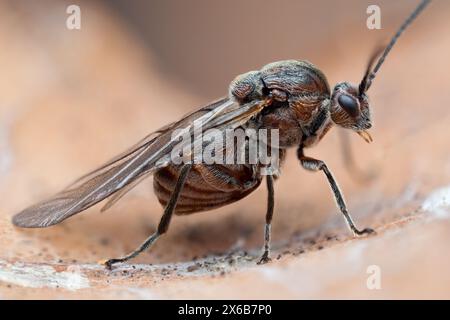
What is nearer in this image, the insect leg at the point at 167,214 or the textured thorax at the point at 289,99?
the insect leg at the point at 167,214

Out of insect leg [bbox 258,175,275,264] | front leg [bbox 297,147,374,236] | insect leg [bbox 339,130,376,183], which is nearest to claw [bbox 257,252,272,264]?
insect leg [bbox 258,175,275,264]

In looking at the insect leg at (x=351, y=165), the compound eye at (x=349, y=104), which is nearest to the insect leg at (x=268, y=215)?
the compound eye at (x=349, y=104)

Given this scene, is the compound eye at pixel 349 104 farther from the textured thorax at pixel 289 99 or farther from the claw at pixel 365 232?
the claw at pixel 365 232

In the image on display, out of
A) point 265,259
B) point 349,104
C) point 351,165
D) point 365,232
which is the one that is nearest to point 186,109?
point 351,165

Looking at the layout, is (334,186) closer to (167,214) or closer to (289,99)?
(289,99)
